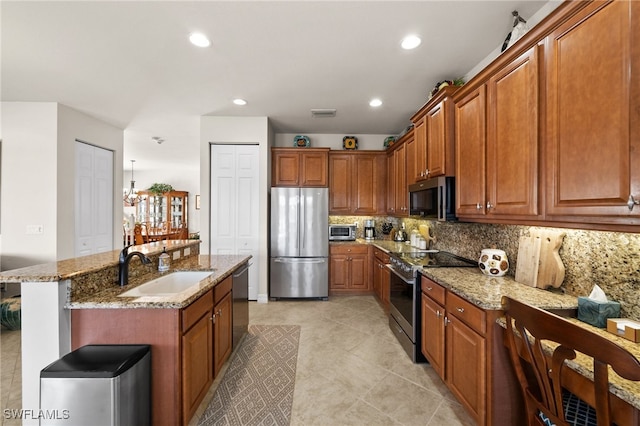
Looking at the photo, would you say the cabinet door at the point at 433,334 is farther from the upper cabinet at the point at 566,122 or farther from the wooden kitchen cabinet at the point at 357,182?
the wooden kitchen cabinet at the point at 357,182

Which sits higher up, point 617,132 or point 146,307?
point 617,132

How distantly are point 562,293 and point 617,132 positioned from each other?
3.50ft

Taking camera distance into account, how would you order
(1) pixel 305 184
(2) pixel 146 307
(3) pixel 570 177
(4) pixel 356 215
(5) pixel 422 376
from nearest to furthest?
(3) pixel 570 177, (2) pixel 146 307, (5) pixel 422 376, (1) pixel 305 184, (4) pixel 356 215

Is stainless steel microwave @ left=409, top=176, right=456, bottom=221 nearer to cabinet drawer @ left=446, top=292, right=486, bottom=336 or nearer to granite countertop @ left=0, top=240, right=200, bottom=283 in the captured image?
cabinet drawer @ left=446, top=292, right=486, bottom=336

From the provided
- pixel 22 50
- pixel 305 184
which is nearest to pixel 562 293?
pixel 305 184

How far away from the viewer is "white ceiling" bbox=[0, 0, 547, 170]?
6.15 feet

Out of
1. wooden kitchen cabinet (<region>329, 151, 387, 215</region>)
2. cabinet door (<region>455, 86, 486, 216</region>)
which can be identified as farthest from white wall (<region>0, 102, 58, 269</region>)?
cabinet door (<region>455, 86, 486, 216</region>)

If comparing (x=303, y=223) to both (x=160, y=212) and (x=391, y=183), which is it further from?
(x=160, y=212)

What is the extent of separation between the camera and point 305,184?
450cm

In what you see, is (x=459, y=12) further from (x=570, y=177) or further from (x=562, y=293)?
(x=562, y=293)

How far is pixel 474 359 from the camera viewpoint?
5.38ft

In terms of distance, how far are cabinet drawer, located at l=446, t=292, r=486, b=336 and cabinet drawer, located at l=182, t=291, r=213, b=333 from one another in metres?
1.76

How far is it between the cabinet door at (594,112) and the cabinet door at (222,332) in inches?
92.5

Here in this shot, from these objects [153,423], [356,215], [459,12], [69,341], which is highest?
[459,12]
